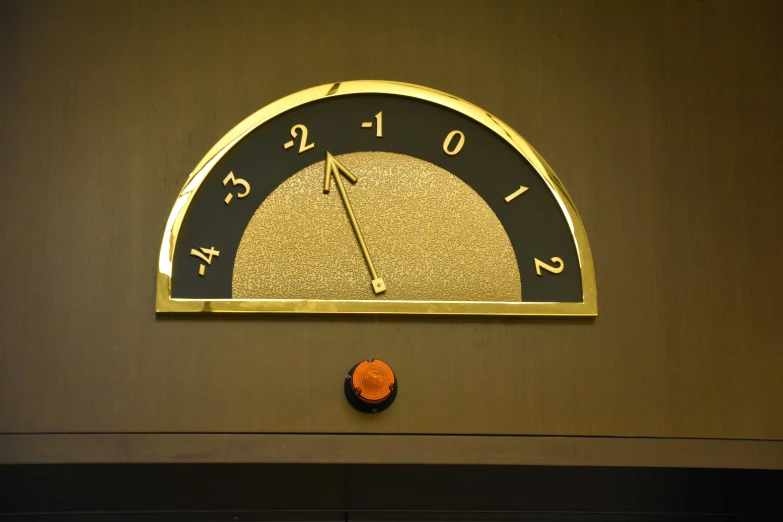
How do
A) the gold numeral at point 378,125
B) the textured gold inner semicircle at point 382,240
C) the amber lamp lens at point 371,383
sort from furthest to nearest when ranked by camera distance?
the gold numeral at point 378,125 → the textured gold inner semicircle at point 382,240 → the amber lamp lens at point 371,383

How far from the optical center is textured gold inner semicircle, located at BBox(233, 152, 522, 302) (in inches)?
86.8

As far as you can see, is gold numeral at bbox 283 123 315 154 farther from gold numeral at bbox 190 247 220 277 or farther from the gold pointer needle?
gold numeral at bbox 190 247 220 277

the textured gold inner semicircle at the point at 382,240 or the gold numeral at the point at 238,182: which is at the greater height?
the gold numeral at the point at 238,182

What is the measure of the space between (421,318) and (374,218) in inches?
12.0

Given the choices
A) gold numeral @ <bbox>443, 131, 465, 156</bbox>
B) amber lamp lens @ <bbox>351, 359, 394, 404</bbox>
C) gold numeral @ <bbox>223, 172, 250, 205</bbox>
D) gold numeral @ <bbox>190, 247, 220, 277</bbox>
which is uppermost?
gold numeral @ <bbox>443, 131, 465, 156</bbox>

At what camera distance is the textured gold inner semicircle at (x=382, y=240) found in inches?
86.8

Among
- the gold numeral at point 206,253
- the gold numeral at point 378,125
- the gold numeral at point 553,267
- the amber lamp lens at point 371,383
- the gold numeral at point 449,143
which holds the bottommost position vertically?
the amber lamp lens at point 371,383

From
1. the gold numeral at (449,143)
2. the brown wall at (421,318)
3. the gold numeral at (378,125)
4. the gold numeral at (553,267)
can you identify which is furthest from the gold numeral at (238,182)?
the gold numeral at (553,267)

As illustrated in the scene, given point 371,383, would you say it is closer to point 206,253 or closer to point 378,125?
point 206,253

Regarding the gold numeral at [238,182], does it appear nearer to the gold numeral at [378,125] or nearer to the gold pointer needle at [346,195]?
the gold pointer needle at [346,195]

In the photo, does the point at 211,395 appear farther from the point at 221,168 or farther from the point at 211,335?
the point at 221,168

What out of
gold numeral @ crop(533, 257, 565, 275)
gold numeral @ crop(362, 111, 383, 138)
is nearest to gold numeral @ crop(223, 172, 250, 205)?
gold numeral @ crop(362, 111, 383, 138)

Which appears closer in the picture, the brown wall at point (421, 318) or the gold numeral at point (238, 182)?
the brown wall at point (421, 318)

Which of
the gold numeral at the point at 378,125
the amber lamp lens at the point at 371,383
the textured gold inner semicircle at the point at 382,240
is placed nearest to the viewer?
the amber lamp lens at the point at 371,383
